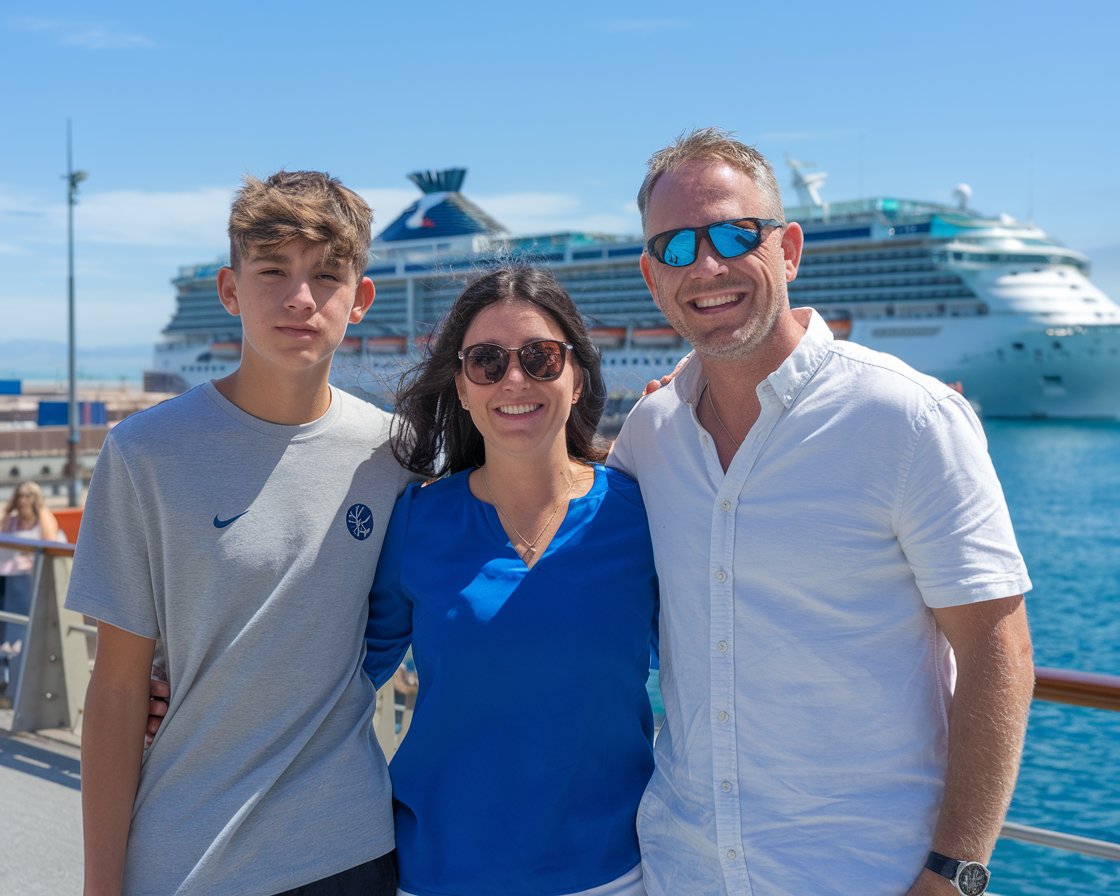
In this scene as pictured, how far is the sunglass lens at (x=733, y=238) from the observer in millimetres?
1681

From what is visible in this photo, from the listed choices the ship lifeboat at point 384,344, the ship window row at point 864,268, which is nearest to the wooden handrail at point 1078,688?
the ship window row at point 864,268

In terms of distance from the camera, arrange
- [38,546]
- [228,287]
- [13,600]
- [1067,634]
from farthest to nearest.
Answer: [1067,634]
[13,600]
[38,546]
[228,287]

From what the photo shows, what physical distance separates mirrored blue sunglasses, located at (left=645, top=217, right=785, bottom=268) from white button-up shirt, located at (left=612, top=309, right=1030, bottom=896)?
17cm

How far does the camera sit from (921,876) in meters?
1.50

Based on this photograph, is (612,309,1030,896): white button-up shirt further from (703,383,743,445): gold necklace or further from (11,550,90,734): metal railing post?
(11,550,90,734): metal railing post

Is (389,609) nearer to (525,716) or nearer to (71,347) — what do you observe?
(525,716)

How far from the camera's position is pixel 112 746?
5.42 feet

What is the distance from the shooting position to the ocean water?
6.58 metres

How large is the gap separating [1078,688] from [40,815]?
276 cm

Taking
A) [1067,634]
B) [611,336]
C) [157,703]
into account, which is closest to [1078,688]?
[157,703]

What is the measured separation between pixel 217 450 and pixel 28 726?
281 cm

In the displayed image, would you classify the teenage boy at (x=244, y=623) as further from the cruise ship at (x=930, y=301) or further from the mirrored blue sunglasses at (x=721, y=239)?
the cruise ship at (x=930, y=301)

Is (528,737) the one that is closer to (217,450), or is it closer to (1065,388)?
(217,450)

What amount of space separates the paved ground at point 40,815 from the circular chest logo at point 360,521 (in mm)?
1643
